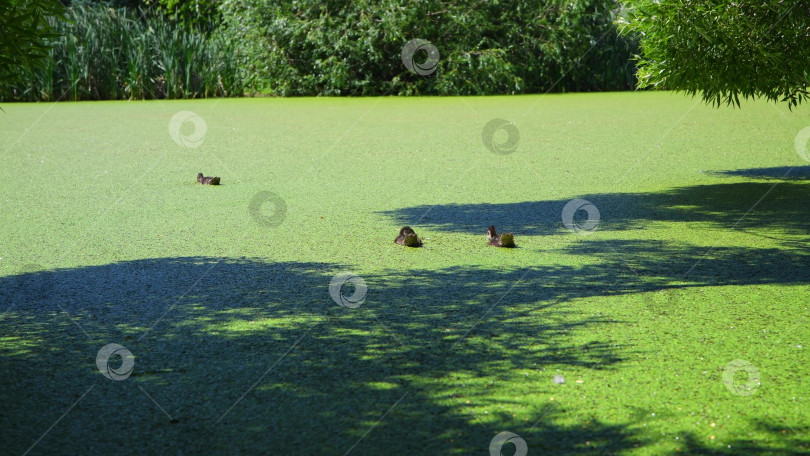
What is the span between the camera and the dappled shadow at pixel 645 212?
3.79 metres

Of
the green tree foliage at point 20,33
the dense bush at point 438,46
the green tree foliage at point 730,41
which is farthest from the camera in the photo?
the dense bush at point 438,46

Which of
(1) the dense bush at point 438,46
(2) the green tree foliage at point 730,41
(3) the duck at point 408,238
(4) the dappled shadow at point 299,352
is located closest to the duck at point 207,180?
(4) the dappled shadow at point 299,352

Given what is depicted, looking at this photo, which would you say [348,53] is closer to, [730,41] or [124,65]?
[124,65]

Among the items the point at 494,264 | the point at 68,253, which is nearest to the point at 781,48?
the point at 494,264

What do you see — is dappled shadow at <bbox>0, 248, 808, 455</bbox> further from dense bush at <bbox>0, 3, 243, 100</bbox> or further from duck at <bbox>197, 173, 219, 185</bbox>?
dense bush at <bbox>0, 3, 243, 100</bbox>

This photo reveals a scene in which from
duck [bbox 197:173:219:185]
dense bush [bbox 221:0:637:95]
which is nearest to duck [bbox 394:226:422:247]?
duck [bbox 197:173:219:185]

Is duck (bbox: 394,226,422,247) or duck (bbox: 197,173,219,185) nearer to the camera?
duck (bbox: 394,226,422,247)

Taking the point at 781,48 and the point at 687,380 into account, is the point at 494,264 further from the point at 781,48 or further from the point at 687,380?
the point at 781,48

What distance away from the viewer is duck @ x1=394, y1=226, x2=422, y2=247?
11.2ft

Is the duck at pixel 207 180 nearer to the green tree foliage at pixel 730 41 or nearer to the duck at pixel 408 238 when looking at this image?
the duck at pixel 408 238

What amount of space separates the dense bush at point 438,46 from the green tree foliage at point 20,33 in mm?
7394

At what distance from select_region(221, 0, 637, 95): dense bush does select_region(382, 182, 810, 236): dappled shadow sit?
5.55m

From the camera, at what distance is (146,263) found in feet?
10.6

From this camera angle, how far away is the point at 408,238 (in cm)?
342
